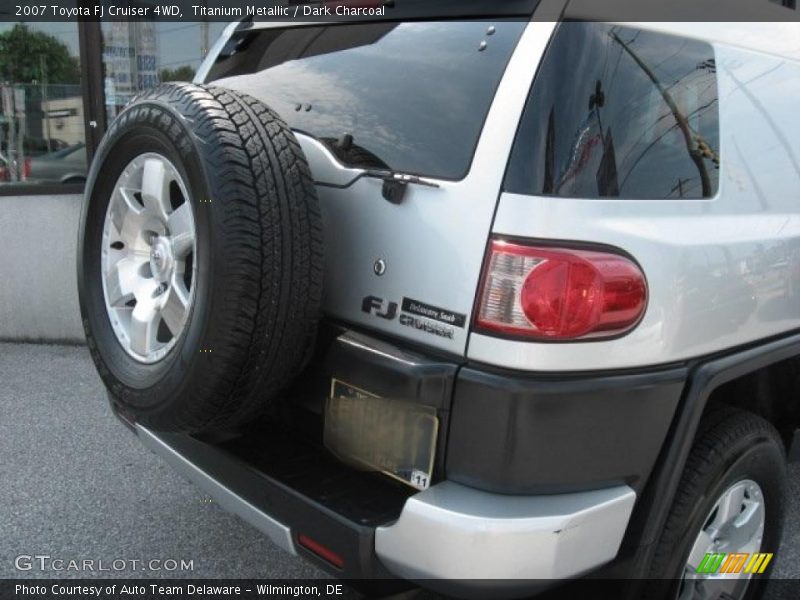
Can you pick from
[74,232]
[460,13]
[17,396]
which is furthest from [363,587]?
[74,232]

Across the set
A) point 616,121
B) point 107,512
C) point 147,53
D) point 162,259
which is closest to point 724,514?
point 616,121

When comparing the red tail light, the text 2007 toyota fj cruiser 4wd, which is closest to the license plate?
the text 2007 toyota fj cruiser 4wd

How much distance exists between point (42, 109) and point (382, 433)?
469 centimetres

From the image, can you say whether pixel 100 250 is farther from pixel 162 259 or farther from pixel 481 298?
pixel 481 298

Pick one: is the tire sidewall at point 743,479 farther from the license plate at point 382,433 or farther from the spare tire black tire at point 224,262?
the spare tire black tire at point 224,262

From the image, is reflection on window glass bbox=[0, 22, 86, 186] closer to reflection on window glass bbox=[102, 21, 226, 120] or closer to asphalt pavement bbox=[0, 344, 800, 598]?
reflection on window glass bbox=[102, 21, 226, 120]

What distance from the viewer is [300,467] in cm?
212

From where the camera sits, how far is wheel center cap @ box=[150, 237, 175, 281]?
215cm

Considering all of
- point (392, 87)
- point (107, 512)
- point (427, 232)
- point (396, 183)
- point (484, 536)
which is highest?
point (392, 87)

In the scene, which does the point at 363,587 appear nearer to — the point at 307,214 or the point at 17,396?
the point at 307,214

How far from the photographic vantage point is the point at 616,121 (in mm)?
1871

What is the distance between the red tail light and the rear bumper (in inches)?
15.8

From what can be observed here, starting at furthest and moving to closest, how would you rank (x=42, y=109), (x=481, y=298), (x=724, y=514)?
(x=42, y=109) → (x=724, y=514) → (x=481, y=298)

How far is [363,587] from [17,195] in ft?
14.7
